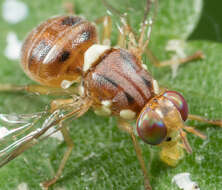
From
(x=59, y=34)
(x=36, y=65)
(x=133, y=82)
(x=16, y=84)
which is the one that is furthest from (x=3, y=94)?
(x=133, y=82)

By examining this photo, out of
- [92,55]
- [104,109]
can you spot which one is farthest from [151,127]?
[92,55]

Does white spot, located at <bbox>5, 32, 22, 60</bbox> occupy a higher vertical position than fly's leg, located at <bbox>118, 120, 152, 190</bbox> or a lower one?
higher

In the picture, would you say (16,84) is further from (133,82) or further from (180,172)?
(180,172)

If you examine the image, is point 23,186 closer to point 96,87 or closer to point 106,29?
point 96,87

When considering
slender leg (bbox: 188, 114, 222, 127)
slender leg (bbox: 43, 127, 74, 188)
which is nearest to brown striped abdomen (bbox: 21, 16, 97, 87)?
slender leg (bbox: 43, 127, 74, 188)

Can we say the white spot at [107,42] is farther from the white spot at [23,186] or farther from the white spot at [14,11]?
the white spot at [23,186]

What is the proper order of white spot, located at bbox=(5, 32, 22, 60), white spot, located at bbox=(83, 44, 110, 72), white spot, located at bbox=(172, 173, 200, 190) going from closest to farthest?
white spot, located at bbox=(172, 173, 200, 190)
white spot, located at bbox=(83, 44, 110, 72)
white spot, located at bbox=(5, 32, 22, 60)

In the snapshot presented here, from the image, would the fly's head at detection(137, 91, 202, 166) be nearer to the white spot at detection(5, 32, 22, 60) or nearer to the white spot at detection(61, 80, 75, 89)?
the white spot at detection(61, 80, 75, 89)
